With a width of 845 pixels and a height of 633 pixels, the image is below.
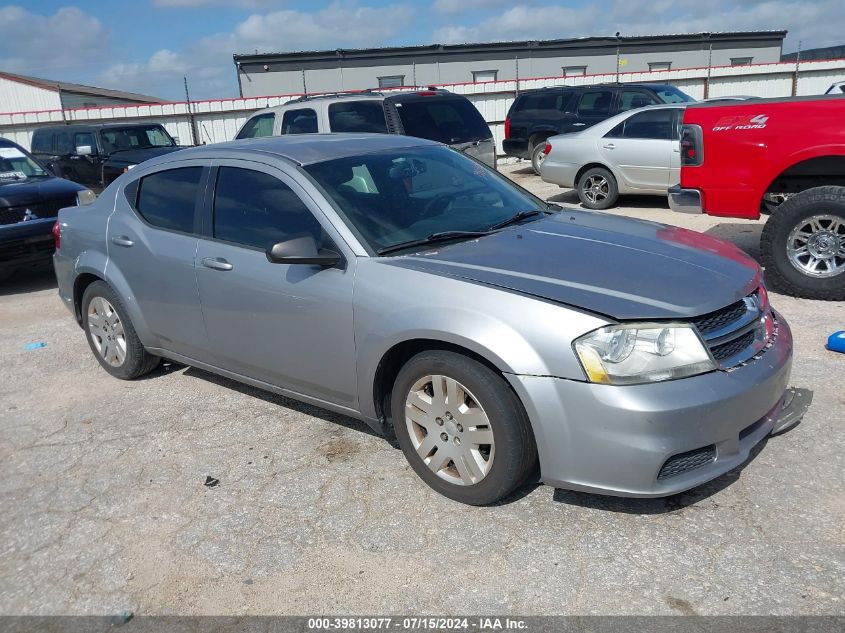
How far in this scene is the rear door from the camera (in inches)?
398

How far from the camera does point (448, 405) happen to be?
3.14 m

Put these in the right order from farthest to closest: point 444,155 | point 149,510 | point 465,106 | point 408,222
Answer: point 465,106
point 444,155
point 408,222
point 149,510

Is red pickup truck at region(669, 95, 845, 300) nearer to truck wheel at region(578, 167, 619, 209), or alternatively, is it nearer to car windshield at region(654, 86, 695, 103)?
truck wheel at region(578, 167, 619, 209)

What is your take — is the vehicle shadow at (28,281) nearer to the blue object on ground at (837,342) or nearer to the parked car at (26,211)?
the parked car at (26,211)

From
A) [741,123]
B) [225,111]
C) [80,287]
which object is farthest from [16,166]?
[225,111]

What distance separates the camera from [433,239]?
3602 mm

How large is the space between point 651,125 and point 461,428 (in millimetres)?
8450

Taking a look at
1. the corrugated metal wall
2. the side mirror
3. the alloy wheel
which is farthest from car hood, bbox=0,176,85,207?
the corrugated metal wall

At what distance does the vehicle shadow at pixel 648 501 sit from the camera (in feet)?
10.3

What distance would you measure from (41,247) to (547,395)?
723cm

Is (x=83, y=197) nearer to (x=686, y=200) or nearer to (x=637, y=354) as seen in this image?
(x=686, y=200)

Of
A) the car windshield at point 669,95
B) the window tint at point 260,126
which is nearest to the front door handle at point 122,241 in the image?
the window tint at point 260,126

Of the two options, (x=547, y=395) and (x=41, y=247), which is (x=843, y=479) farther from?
(x=41, y=247)

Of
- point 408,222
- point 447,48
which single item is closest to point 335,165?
point 408,222
